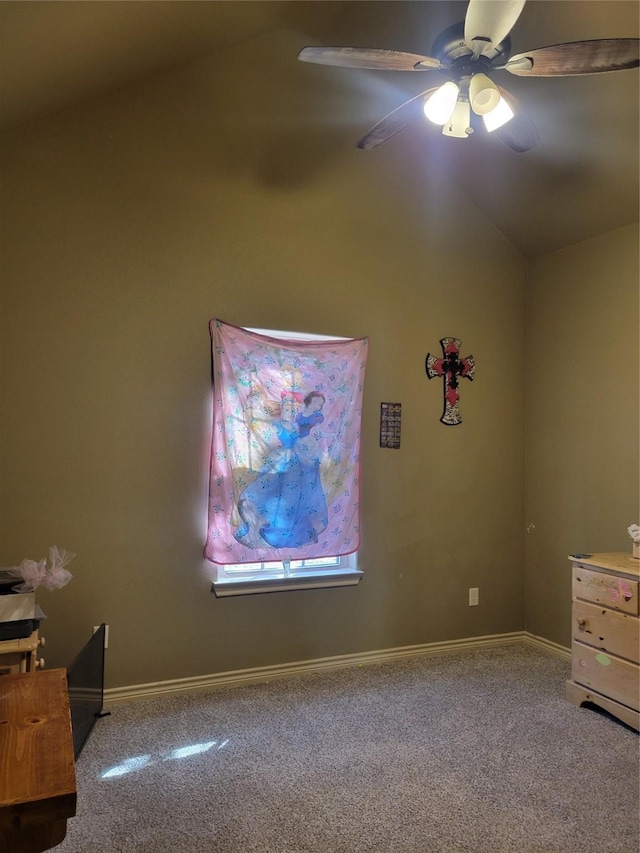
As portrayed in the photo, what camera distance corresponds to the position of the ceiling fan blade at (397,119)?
196cm

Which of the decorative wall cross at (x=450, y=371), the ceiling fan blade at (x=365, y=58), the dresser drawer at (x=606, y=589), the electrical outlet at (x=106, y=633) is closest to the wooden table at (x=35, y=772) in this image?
the electrical outlet at (x=106, y=633)

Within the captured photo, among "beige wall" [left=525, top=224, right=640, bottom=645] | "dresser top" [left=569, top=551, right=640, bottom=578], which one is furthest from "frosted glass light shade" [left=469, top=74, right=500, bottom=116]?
"dresser top" [left=569, top=551, right=640, bottom=578]

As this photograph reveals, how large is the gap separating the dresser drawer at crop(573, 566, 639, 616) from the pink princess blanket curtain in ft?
3.81

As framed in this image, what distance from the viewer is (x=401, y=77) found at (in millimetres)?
2775

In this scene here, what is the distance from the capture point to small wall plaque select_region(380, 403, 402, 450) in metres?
3.21

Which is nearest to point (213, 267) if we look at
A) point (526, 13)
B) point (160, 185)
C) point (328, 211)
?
point (160, 185)

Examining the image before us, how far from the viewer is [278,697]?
8.80ft

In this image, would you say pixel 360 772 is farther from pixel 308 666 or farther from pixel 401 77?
pixel 401 77

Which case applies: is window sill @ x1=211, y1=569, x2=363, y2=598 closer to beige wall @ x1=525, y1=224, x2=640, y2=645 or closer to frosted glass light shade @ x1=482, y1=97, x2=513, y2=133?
beige wall @ x1=525, y1=224, x2=640, y2=645

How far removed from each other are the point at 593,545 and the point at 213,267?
2.67 m

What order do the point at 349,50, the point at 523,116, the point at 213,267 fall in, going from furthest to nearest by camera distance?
the point at 213,267 < the point at 523,116 < the point at 349,50

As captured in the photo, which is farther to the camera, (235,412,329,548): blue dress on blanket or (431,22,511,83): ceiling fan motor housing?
(235,412,329,548): blue dress on blanket

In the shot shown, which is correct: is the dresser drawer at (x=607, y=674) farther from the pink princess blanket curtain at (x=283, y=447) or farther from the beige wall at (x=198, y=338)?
the pink princess blanket curtain at (x=283, y=447)

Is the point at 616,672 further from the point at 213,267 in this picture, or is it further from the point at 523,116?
the point at 213,267
